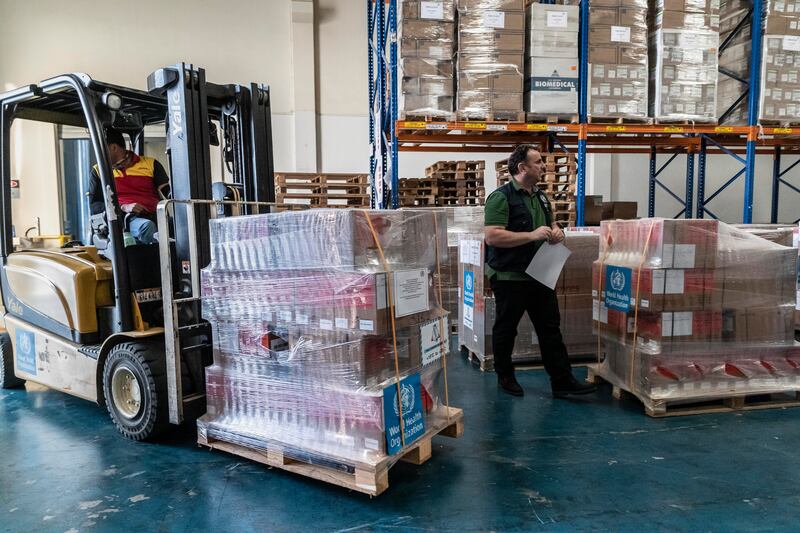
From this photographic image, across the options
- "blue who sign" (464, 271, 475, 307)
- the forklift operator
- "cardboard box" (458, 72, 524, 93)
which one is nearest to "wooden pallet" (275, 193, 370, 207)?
"cardboard box" (458, 72, 524, 93)

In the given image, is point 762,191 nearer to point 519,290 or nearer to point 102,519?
point 519,290

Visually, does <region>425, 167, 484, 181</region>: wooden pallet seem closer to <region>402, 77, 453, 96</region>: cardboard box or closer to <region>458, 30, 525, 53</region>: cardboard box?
<region>402, 77, 453, 96</region>: cardboard box

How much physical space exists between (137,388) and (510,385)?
113 inches

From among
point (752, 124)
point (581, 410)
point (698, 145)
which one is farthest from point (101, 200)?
point (698, 145)

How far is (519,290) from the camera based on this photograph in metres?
4.10

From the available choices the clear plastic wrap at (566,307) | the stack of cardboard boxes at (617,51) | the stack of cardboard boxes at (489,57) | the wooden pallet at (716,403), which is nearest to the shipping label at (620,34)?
the stack of cardboard boxes at (617,51)

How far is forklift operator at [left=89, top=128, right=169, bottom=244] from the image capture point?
3.78 metres

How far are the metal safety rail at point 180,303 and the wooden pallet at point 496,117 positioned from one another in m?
2.87

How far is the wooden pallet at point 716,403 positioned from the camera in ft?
12.6

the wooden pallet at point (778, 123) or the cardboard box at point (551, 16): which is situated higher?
the cardboard box at point (551, 16)

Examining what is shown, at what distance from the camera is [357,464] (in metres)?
2.57

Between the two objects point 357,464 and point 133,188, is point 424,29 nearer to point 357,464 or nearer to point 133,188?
point 133,188

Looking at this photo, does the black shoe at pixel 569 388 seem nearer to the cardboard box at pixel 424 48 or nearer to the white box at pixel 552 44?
the cardboard box at pixel 424 48

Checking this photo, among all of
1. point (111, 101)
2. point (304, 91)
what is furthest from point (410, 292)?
point (304, 91)
